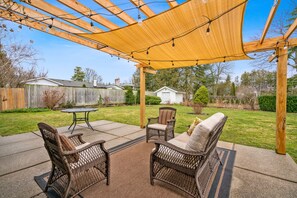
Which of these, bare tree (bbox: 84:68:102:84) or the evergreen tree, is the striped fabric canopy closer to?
the evergreen tree

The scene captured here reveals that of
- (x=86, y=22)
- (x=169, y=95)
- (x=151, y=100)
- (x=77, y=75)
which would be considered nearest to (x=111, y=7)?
(x=86, y=22)

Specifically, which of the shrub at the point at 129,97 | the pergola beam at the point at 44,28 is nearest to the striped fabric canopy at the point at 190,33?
the pergola beam at the point at 44,28

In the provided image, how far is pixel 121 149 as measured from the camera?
3.59 meters

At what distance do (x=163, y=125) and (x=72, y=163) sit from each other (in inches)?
104

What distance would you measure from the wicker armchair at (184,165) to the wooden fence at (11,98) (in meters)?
12.0

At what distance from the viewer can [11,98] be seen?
31.8 ft

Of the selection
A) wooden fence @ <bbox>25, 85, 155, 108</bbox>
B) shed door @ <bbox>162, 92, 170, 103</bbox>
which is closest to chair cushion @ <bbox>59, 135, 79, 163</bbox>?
wooden fence @ <bbox>25, 85, 155, 108</bbox>

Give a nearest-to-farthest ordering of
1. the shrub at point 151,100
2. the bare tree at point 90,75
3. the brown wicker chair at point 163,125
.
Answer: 1. the brown wicker chair at point 163,125
2. the shrub at point 151,100
3. the bare tree at point 90,75

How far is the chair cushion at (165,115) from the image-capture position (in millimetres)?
4287

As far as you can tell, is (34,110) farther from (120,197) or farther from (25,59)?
(120,197)

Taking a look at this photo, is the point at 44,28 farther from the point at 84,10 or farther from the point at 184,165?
the point at 184,165

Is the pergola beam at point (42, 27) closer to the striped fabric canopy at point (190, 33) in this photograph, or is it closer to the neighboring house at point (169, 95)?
the striped fabric canopy at point (190, 33)

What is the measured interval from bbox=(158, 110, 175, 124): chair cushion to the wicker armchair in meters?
1.91

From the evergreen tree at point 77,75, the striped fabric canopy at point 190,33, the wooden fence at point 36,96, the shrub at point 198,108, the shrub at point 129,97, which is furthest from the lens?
the evergreen tree at point 77,75
